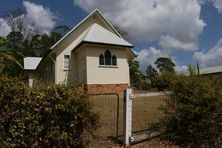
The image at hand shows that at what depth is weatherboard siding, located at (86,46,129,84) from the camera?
77.6 ft

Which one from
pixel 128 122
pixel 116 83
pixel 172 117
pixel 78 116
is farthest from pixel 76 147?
pixel 116 83

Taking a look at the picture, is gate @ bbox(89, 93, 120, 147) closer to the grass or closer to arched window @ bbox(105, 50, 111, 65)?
the grass

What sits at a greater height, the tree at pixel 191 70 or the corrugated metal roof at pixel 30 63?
the corrugated metal roof at pixel 30 63

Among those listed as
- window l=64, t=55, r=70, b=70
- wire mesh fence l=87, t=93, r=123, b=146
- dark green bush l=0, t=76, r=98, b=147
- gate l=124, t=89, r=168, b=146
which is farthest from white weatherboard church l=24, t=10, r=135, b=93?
dark green bush l=0, t=76, r=98, b=147

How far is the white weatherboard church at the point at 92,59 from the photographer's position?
933 inches

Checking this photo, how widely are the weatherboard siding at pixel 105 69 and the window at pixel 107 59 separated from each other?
0.28 metres

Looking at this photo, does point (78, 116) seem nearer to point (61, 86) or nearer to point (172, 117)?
point (61, 86)

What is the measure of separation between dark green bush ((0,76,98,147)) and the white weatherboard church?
53.5 feet

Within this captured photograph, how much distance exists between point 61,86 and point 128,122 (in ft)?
7.38

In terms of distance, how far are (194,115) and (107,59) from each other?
17.0m

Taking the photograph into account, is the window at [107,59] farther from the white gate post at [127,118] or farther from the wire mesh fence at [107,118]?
the white gate post at [127,118]

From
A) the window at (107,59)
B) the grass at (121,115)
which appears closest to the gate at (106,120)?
the grass at (121,115)

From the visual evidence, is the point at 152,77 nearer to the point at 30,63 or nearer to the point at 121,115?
the point at 121,115

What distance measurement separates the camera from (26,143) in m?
5.57
